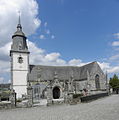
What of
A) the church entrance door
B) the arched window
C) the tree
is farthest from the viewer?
the tree

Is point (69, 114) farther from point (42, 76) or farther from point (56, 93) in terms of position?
point (42, 76)

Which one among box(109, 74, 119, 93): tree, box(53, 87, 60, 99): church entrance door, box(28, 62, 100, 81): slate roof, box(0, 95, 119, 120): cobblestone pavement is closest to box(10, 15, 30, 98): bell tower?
box(28, 62, 100, 81): slate roof

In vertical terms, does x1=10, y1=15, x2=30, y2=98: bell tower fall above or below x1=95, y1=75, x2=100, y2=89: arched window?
above

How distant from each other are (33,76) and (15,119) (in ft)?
95.8

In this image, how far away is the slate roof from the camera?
40.7m

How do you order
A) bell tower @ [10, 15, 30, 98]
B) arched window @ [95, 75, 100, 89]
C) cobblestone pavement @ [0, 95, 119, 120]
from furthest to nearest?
arched window @ [95, 75, 100, 89] < bell tower @ [10, 15, 30, 98] < cobblestone pavement @ [0, 95, 119, 120]

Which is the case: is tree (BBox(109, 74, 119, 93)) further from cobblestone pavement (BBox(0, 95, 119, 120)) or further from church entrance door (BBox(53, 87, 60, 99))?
cobblestone pavement (BBox(0, 95, 119, 120))

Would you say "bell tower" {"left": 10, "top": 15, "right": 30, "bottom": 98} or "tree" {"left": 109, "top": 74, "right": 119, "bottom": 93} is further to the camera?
"tree" {"left": 109, "top": 74, "right": 119, "bottom": 93}

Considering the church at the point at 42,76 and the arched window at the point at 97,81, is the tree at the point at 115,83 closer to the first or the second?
the church at the point at 42,76

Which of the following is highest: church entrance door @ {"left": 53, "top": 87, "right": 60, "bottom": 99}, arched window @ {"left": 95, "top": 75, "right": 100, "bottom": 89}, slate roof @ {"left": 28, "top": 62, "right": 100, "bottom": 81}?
slate roof @ {"left": 28, "top": 62, "right": 100, "bottom": 81}

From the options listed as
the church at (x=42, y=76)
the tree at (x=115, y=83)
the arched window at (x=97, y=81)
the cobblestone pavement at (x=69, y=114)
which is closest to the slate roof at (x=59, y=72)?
the church at (x=42, y=76)

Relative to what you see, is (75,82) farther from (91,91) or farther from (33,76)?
(33,76)

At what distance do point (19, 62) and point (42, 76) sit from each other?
698cm

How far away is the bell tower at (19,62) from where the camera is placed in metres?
37.6
